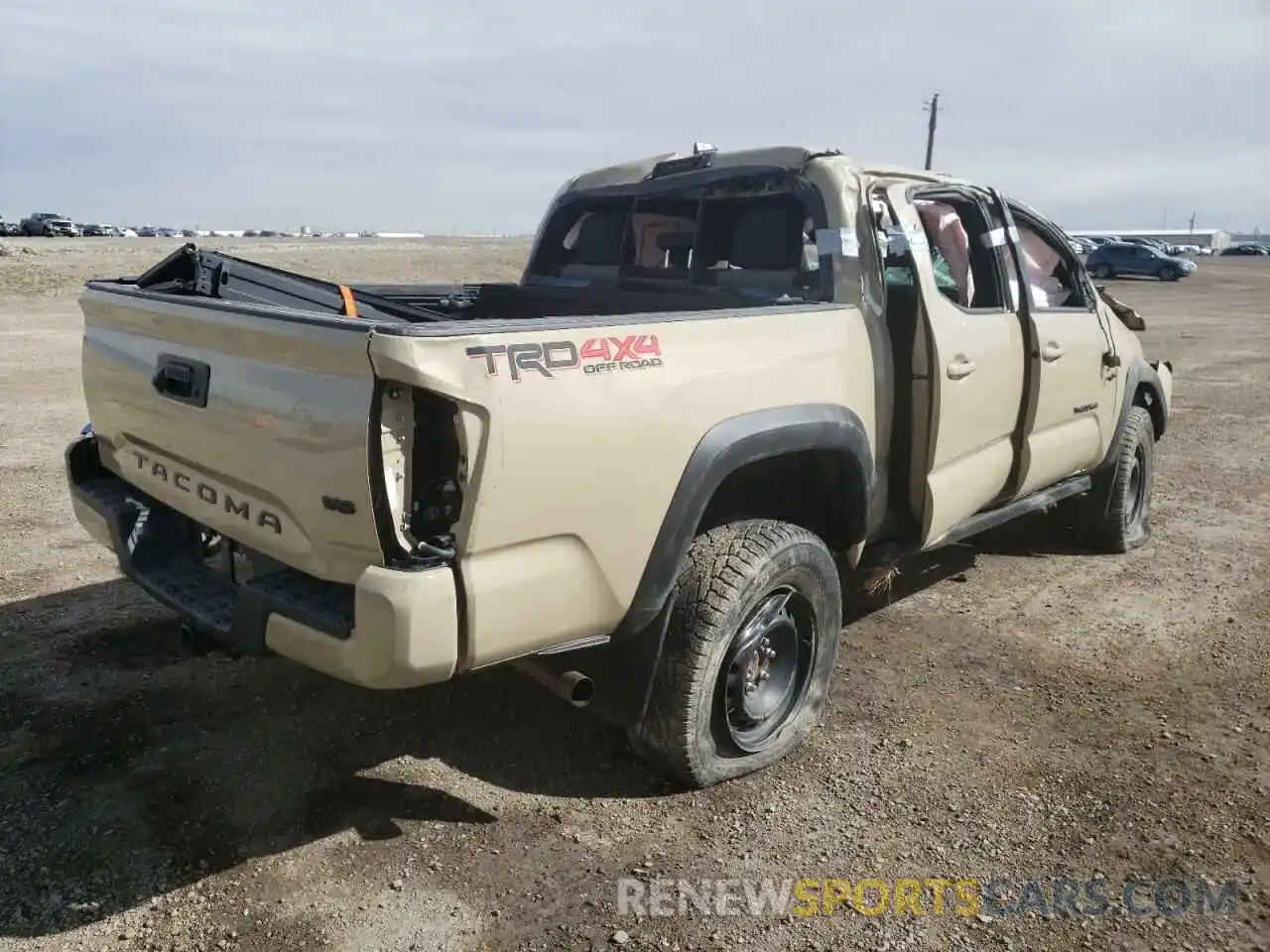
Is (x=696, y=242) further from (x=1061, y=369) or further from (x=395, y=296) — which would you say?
(x=1061, y=369)

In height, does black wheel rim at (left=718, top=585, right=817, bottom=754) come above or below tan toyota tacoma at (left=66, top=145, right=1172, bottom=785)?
below

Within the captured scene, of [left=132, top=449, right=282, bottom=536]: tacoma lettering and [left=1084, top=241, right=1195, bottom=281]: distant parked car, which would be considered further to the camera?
[left=1084, top=241, right=1195, bottom=281]: distant parked car

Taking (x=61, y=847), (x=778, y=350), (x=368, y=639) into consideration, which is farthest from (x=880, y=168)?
(x=61, y=847)

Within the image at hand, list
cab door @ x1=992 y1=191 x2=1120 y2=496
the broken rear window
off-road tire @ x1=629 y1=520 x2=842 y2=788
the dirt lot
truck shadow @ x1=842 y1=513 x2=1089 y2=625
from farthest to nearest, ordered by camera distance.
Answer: truck shadow @ x1=842 y1=513 x2=1089 y2=625 → cab door @ x1=992 y1=191 x2=1120 y2=496 → the broken rear window → off-road tire @ x1=629 y1=520 x2=842 y2=788 → the dirt lot

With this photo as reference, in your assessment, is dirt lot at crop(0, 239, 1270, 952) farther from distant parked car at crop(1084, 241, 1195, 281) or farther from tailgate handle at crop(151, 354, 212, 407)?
distant parked car at crop(1084, 241, 1195, 281)

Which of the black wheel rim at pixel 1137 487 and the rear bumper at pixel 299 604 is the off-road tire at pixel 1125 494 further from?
the rear bumper at pixel 299 604

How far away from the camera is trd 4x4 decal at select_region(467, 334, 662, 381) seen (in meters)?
2.51

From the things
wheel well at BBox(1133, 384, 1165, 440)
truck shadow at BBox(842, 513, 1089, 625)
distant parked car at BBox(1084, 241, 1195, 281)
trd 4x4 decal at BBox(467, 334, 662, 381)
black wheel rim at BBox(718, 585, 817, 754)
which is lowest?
truck shadow at BBox(842, 513, 1089, 625)

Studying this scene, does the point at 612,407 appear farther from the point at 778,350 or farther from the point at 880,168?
the point at 880,168

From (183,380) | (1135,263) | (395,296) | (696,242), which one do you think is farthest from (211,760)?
(1135,263)

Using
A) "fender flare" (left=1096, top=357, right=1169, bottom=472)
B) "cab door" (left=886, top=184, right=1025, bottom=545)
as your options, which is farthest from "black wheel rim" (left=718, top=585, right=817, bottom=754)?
"fender flare" (left=1096, top=357, right=1169, bottom=472)

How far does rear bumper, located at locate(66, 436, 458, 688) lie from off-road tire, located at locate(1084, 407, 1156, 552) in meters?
4.50

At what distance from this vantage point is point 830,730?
387 cm

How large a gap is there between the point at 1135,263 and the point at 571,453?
43.7m
